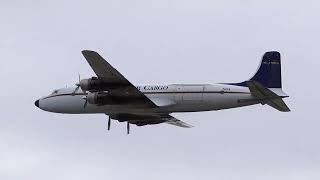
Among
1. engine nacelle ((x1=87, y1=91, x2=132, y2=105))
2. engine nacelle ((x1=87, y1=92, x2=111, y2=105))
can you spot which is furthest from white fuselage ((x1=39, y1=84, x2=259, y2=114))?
engine nacelle ((x1=87, y1=92, x2=111, y2=105))

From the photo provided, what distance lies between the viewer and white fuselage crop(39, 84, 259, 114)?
309ft

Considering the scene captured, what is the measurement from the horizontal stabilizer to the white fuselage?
2.39ft

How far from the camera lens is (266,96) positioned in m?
93.1

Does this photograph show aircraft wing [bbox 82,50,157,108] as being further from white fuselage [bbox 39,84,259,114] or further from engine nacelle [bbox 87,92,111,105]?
white fuselage [bbox 39,84,259,114]

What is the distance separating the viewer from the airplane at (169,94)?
93750 millimetres

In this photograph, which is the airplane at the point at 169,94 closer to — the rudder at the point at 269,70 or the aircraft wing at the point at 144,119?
the rudder at the point at 269,70

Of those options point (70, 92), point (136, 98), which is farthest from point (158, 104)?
point (70, 92)

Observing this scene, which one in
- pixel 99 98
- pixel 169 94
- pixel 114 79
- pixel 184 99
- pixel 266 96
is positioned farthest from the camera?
pixel 99 98

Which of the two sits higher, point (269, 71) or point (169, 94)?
point (269, 71)

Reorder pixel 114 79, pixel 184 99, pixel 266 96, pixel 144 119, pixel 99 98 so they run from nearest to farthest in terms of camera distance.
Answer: pixel 266 96 < pixel 184 99 < pixel 114 79 < pixel 99 98 < pixel 144 119

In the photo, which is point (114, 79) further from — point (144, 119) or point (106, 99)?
point (144, 119)

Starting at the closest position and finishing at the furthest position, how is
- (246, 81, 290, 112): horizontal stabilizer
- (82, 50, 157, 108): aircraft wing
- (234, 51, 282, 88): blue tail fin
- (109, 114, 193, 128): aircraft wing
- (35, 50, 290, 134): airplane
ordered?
(246, 81, 290, 112): horizontal stabilizer
(82, 50, 157, 108): aircraft wing
(35, 50, 290, 134): airplane
(234, 51, 282, 88): blue tail fin
(109, 114, 193, 128): aircraft wing

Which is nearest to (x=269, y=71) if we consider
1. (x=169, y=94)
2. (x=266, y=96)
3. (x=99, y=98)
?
(x=266, y=96)

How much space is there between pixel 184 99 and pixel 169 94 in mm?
1432
